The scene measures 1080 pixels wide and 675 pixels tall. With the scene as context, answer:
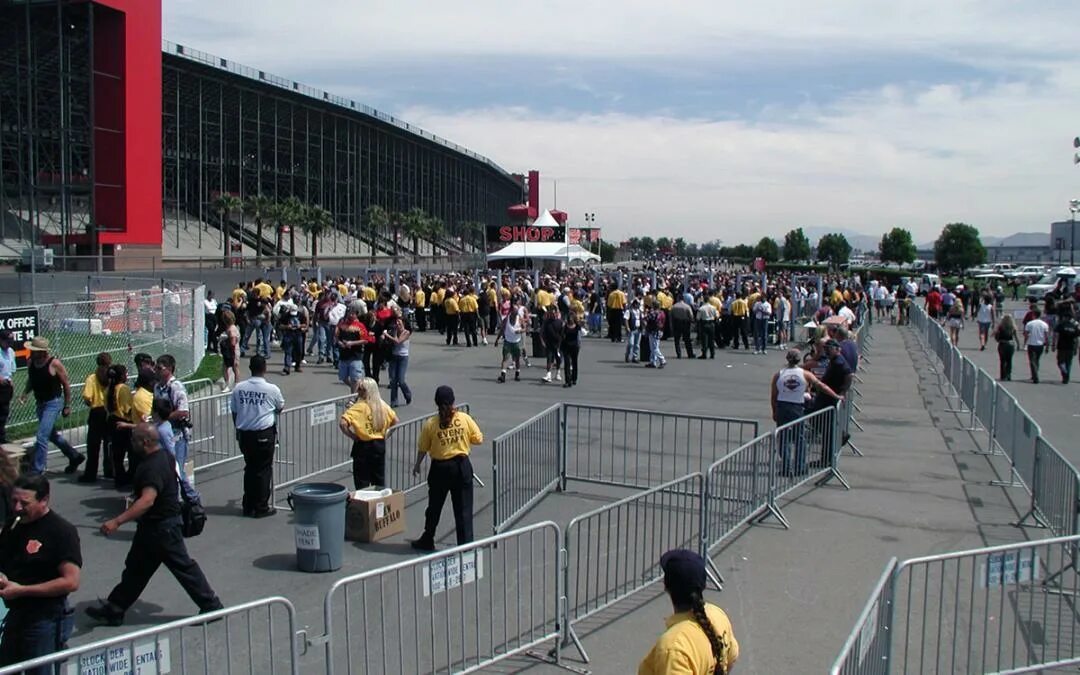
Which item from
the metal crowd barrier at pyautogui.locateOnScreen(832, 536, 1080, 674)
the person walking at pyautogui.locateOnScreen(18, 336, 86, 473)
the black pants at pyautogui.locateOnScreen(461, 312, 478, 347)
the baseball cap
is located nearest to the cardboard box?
the person walking at pyautogui.locateOnScreen(18, 336, 86, 473)

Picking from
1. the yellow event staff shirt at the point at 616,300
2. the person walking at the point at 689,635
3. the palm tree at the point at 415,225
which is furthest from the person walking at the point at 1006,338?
the palm tree at the point at 415,225

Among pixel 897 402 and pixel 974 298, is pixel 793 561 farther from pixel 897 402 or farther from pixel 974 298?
pixel 974 298

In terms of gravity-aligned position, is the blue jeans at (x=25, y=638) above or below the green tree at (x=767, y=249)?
below

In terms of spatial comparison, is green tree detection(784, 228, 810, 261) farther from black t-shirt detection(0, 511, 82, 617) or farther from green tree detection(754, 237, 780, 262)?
black t-shirt detection(0, 511, 82, 617)

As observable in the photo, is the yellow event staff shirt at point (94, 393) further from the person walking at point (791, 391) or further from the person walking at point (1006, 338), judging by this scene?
the person walking at point (1006, 338)

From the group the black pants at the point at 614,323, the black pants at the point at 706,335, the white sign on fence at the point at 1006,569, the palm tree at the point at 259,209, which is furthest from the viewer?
the palm tree at the point at 259,209

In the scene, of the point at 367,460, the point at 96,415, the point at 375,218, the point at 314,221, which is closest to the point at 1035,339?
the point at 367,460

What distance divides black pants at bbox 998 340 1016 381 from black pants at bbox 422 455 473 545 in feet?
53.9

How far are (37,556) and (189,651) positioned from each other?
1571 millimetres

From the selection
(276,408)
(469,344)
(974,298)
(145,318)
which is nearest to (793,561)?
(276,408)

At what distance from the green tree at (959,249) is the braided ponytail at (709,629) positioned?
120 metres

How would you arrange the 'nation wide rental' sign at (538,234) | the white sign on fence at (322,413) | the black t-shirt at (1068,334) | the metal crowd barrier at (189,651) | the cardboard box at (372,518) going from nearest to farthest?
1. the metal crowd barrier at (189,651)
2. the cardboard box at (372,518)
3. the white sign on fence at (322,413)
4. the black t-shirt at (1068,334)
5. the 'nation wide rental' sign at (538,234)

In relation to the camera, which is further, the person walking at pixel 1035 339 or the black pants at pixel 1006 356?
the black pants at pixel 1006 356

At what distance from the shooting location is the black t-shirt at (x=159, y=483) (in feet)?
21.5
